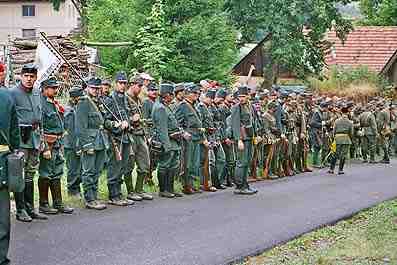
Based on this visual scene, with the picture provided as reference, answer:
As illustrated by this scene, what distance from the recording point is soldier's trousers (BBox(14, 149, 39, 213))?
10570 millimetres

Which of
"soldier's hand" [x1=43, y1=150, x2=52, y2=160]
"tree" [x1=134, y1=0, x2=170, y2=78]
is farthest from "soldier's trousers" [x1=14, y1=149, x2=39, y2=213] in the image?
"tree" [x1=134, y1=0, x2=170, y2=78]

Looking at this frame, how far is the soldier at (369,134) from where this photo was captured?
25.3 m

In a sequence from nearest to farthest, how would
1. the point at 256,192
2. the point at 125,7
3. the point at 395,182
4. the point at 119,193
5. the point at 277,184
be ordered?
the point at 119,193, the point at 256,192, the point at 277,184, the point at 395,182, the point at 125,7

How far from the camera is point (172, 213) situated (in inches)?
469

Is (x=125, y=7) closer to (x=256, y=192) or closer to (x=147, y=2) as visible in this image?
(x=147, y=2)

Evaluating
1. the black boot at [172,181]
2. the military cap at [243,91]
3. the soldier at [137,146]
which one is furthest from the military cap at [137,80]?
the military cap at [243,91]

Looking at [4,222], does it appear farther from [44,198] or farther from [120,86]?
[120,86]

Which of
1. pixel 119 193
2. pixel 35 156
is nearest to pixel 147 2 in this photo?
pixel 119 193

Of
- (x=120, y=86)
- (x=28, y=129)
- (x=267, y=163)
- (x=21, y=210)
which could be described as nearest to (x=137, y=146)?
(x=120, y=86)

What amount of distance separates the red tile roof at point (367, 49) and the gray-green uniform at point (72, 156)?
29273mm

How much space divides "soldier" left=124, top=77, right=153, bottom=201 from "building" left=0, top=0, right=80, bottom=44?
4427 centimetres

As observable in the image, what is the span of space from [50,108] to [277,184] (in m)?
6.94

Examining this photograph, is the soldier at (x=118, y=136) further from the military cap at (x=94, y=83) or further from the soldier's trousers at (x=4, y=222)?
the soldier's trousers at (x=4, y=222)

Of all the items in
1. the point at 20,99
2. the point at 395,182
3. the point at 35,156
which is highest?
the point at 20,99
